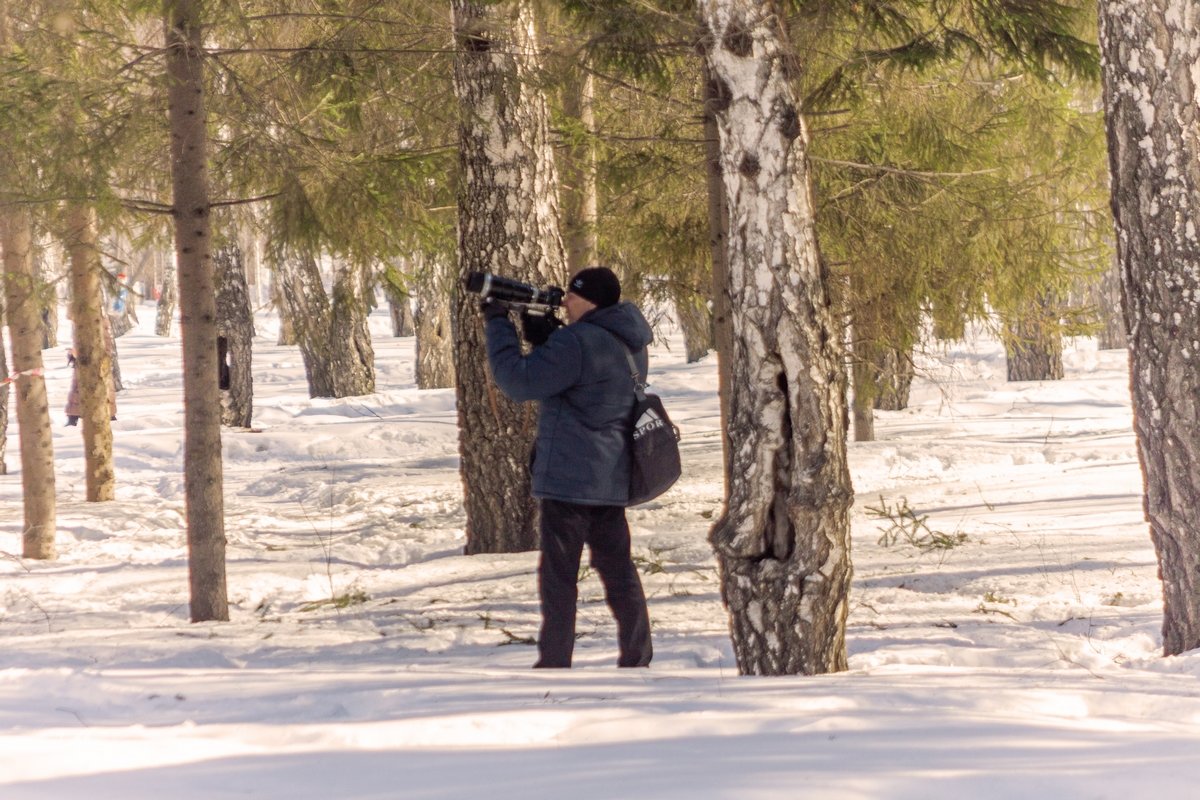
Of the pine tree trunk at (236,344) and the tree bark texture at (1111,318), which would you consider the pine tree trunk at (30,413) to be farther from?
the tree bark texture at (1111,318)

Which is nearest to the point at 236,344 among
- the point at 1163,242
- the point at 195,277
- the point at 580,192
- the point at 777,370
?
the point at 580,192

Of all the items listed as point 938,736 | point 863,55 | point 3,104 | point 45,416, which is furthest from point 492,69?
point 938,736

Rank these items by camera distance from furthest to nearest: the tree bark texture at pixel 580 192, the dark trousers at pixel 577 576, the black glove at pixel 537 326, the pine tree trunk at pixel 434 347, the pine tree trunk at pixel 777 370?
the pine tree trunk at pixel 434 347, the tree bark texture at pixel 580 192, the black glove at pixel 537 326, the dark trousers at pixel 577 576, the pine tree trunk at pixel 777 370

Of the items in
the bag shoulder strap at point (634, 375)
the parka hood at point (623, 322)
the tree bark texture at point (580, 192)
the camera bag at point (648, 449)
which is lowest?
the camera bag at point (648, 449)

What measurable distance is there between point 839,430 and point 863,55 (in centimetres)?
289

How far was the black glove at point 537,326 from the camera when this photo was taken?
4.93m

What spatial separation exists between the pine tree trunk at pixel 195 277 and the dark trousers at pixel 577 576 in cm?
236

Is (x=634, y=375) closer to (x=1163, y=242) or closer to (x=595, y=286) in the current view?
(x=595, y=286)

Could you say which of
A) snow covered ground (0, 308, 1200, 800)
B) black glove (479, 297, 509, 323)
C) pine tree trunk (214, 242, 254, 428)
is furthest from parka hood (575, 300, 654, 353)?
pine tree trunk (214, 242, 254, 428)

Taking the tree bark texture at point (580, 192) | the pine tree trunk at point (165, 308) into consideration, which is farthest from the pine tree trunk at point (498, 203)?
the pine tree trunk at point (165, 308)

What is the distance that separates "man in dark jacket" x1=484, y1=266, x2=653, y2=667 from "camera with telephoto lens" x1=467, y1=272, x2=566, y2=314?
76 mm

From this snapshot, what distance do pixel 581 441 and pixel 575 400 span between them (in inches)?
6.6

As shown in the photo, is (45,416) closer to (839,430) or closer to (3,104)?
(3,104)

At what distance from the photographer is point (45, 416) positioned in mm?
9062
